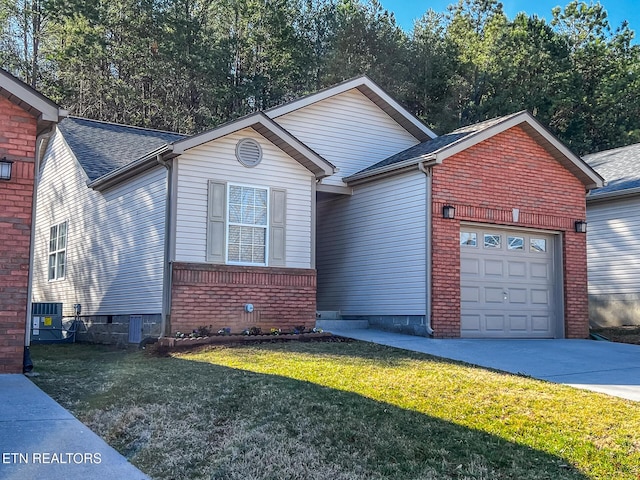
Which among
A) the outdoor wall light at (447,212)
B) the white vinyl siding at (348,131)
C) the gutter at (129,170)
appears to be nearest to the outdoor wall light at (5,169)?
the gutter at (129,170)

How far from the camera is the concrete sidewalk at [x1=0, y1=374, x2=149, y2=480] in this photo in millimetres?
5180

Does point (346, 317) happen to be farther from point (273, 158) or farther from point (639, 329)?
point (639, 329)

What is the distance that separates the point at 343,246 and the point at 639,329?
743cm

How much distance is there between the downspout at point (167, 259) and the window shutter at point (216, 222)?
74 centimetres

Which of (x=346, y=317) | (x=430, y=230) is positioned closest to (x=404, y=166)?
(x=430, y=230)

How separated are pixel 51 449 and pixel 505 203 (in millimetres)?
11692

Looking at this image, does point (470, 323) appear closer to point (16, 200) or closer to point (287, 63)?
point (16, 200)

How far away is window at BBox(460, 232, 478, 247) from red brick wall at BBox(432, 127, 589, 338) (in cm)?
37

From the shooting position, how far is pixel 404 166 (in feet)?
48.6

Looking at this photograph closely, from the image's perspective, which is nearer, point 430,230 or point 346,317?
point 430,230

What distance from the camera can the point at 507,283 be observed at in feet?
50.6

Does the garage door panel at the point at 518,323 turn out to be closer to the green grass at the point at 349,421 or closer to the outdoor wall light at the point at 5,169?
the green grass at the point at 349,421

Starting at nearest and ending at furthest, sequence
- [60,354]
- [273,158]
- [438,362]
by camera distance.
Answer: [438,362] < [60,354] < [273,158]

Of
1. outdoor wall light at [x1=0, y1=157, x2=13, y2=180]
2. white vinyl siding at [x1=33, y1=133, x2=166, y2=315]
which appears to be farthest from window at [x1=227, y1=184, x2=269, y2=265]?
outdoor wall light at [x1=0, y1=157, x2=13, y2=180]
